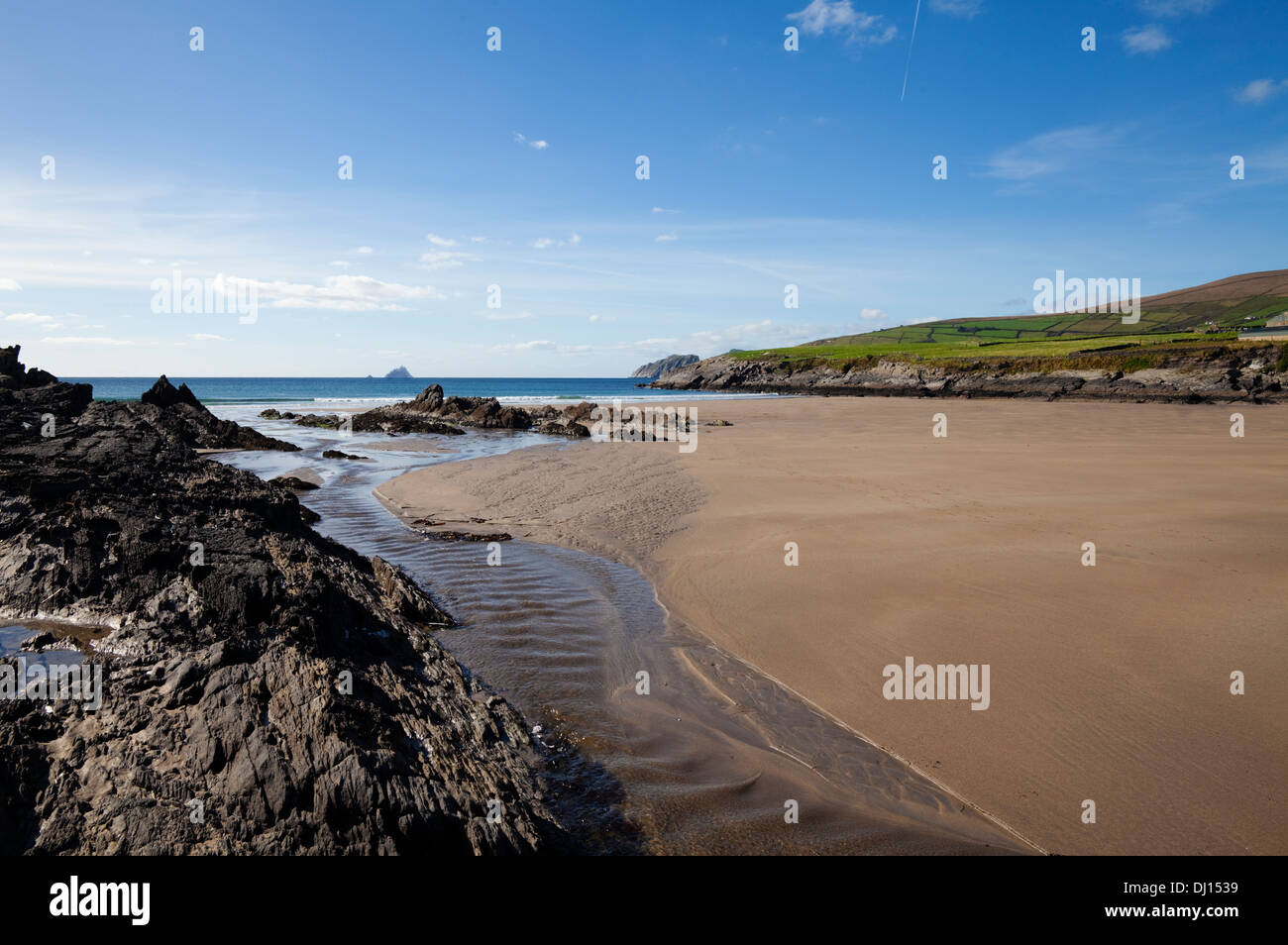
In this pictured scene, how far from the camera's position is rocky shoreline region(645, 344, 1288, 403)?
4519 cm

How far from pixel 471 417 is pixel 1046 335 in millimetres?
103958

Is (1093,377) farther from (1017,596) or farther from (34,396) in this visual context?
(34,396)

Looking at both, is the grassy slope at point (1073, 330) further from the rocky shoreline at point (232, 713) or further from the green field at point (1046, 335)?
the rocky shoreline at point (232, 713)

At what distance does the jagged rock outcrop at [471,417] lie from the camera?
3691 cm

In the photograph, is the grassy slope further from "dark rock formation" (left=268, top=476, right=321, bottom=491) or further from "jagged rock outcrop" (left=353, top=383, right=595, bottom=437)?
"dark rock formation" (left=268, top=476, right=321, bottom=491)

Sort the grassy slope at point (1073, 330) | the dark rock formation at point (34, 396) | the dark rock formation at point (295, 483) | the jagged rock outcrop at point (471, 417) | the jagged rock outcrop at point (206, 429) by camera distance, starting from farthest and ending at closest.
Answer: the grassy slope at point (1073, 330)
the jagged rock outcrop at point (471, 417)
the jagged rock outcrop at point (206, 429)
the dark rock formation at point (295, 483)
the dark rock formation at point (34, 396)

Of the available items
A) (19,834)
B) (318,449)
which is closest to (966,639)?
(19,834)

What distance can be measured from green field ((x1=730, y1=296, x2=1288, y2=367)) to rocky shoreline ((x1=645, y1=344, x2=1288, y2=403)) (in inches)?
143

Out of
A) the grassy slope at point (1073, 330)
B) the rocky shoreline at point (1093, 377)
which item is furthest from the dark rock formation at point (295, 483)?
the grassy slope at point (1073, 330)

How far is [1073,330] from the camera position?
4365 inches

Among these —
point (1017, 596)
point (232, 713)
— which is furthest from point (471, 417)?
point (232, 713)

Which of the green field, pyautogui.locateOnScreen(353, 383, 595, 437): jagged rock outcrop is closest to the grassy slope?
the green field

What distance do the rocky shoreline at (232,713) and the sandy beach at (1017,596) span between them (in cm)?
330
